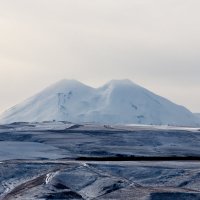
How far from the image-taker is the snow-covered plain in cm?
1650

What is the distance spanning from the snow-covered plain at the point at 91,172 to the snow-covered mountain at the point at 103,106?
112 metres

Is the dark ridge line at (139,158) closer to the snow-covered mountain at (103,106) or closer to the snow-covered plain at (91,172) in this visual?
the snow-covered plain at (91,172)

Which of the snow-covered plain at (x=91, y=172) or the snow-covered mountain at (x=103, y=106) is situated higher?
the snow-covered mountain at (x=103, y=106)

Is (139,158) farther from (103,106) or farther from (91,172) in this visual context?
(103,106)

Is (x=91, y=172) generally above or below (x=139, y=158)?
below

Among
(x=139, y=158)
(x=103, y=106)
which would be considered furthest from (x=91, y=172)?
(x=103, y=106)

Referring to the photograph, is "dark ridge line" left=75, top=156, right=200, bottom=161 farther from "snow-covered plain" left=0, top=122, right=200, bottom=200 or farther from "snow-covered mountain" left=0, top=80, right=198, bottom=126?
"snow-covered mountain" left=0, top=80, right=198, bottom=126

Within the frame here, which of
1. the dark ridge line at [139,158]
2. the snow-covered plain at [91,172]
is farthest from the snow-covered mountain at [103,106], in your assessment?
the dark ridge line at [139,158]

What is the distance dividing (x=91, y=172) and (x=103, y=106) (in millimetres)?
132520

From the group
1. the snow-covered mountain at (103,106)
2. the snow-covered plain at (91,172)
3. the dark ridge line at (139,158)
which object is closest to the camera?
the snow-covered plain at (91,172)

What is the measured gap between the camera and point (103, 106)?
151 m

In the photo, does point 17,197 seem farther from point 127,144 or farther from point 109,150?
point 127,144

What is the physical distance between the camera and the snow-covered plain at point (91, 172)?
16.5 m

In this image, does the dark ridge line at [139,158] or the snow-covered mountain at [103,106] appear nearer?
the dark ridge line at [139,158]
